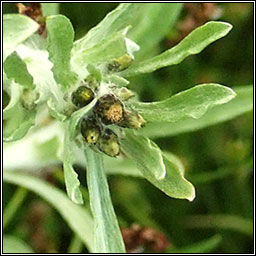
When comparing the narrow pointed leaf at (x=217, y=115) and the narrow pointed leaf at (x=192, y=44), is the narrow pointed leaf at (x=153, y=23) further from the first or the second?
the narrow pointed leaf at (x=192, y=44)

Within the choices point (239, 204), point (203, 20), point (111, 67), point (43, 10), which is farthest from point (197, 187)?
point (111, 67)

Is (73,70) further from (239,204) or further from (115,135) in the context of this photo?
(239,204)

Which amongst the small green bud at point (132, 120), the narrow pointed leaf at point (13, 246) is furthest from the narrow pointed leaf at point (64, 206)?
the small green bud at point (132, 120)

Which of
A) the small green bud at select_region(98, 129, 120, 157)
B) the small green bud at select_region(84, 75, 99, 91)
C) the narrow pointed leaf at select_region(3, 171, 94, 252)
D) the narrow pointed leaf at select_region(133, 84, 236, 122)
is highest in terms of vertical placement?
the small green bud at select_region(84, 75, 99, 91)

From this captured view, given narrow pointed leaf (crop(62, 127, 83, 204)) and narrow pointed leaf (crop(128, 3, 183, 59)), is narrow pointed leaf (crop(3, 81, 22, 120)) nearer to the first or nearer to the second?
narrow pointed leaf (crop(62, 127, 83, 204))

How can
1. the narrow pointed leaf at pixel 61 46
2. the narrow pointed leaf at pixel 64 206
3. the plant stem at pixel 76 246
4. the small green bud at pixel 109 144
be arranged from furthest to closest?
1. the plant stem at pixel 76 246
2. the narrow pointed leaf at pixel 64 206
3. the small green bud at pixel 109 144
4. the narrow pointed leaf at pixel 61 46

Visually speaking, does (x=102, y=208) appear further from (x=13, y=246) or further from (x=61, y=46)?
(x=13, y=246)

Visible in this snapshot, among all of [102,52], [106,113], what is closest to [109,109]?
[106,113]

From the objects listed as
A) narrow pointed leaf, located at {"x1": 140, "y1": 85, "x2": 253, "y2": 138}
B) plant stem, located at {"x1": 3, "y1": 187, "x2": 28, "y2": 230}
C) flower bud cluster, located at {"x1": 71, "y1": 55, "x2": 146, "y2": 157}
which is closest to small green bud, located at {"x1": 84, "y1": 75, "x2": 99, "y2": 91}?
flower bud cluster, located at {"x1": 71, "y1": 55, "x2": 146, "y2": 157}
